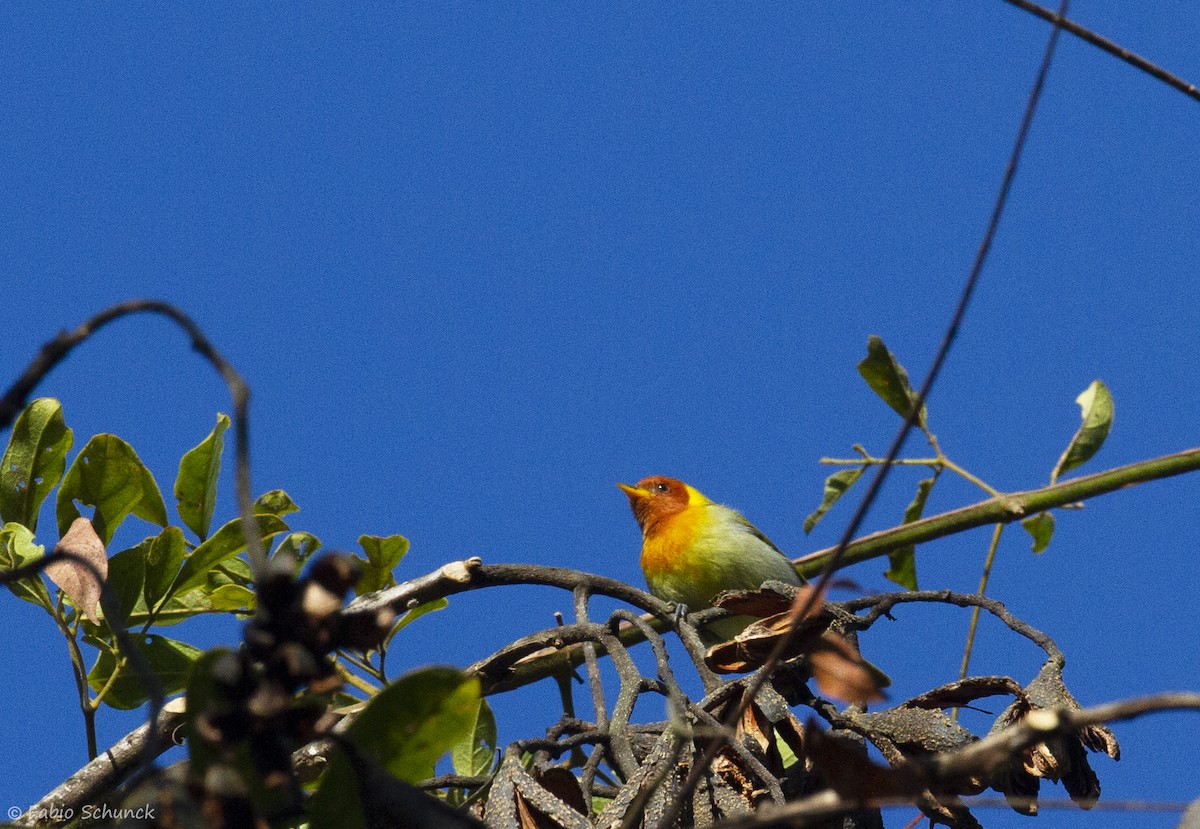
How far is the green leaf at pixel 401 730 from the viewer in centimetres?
119

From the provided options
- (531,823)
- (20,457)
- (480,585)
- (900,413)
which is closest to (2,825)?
(531,823)

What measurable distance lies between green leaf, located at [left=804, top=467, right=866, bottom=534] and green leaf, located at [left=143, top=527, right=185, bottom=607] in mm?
1763

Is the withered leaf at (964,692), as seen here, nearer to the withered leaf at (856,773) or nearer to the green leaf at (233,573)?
the withered leaf at (856,773)

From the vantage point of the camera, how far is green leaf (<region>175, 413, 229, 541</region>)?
8.86 ft

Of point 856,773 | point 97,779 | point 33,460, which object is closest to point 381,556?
point 33,460

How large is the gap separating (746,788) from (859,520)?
920mm

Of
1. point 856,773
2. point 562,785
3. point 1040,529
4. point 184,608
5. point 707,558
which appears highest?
point 707,558

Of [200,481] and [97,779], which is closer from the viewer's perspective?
[97,779]

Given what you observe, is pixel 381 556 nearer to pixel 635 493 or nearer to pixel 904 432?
pixel 904 432

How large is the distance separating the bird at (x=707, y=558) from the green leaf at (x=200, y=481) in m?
2.74

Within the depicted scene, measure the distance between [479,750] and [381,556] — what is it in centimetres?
48

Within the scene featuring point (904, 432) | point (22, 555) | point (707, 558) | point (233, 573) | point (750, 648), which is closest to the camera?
point (904, 432)

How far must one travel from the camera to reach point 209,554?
8.44 ft

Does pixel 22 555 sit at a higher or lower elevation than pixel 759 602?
higher
